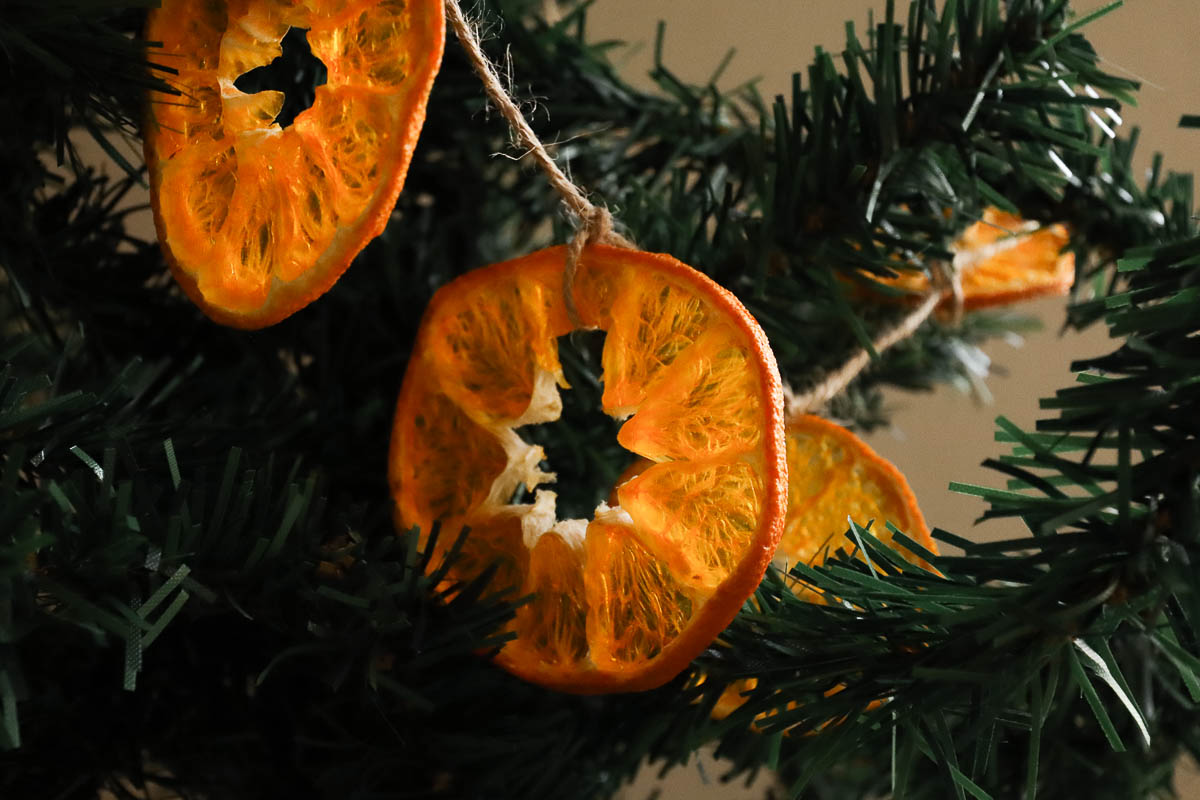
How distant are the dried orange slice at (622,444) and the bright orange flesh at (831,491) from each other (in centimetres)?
7

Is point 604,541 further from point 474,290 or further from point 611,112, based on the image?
point 611,112

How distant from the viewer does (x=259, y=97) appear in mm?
225

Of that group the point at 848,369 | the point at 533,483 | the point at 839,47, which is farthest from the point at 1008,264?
the point at 839,47

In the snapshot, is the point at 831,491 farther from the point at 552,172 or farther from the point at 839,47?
Answer: the point at 839,47

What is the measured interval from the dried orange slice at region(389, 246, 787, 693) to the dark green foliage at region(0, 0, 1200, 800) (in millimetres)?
21

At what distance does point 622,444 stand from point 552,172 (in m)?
0.06

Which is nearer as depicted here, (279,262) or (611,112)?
(279,262)

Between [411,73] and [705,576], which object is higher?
[411,73]

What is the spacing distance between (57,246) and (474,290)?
0.40ft

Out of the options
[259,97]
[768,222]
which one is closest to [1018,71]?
[768,222]

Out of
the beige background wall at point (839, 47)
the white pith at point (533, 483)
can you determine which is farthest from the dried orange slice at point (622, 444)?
the beige background wall at point (839, 47)

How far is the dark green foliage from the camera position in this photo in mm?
191

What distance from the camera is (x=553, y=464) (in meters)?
0.31

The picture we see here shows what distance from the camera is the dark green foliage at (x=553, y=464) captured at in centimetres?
19
